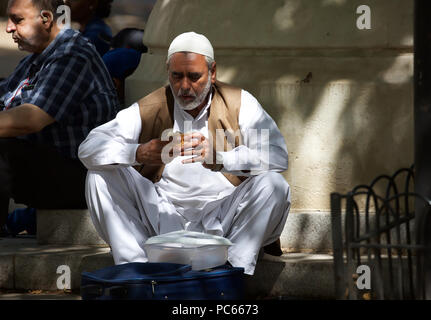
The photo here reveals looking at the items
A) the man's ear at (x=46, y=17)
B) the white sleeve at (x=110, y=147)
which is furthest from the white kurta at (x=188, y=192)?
the man's ear at (x=46, y=17)

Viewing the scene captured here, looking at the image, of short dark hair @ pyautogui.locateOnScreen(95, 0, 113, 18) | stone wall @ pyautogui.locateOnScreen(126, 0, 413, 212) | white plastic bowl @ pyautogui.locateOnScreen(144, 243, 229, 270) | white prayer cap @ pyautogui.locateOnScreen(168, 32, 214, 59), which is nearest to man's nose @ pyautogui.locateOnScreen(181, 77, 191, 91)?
white prayer cap @ pyautogui.locateOnScreen(168, 32, 214, 59)

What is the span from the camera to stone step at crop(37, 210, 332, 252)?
6.25 meters

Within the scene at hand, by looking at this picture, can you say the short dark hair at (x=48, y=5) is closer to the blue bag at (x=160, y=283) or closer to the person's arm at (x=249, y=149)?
the person's arm at (x=249, y=149)

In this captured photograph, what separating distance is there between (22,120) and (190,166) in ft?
3.71

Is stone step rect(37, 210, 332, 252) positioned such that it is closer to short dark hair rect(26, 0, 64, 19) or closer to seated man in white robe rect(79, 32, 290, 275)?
seated man in white robe rect(79, 32, 290, 275)

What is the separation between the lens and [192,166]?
19.3 feet

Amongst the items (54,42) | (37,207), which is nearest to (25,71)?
(54,42)

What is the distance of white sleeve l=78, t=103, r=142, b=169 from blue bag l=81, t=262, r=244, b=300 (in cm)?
72

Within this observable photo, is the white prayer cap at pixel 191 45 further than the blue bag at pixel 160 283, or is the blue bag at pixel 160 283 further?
the white prayer cap at pixel 191 45

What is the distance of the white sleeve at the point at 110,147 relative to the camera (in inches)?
220

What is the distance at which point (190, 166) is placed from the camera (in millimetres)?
5875

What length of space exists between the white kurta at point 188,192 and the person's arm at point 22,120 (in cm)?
62

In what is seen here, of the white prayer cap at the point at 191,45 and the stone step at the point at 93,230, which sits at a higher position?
the white prayer cap at the point at 191,45

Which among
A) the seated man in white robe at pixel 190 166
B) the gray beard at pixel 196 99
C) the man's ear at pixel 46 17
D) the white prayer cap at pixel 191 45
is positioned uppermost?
the man's ear at pixel 46 17
